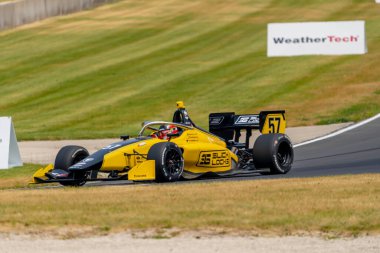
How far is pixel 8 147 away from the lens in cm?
2233

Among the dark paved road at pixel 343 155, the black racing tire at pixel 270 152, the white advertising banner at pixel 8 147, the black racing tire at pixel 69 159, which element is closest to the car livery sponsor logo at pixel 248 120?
the black racing tire at pixel 270 152

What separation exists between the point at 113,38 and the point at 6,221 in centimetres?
3358

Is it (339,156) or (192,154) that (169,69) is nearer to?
(339,156)

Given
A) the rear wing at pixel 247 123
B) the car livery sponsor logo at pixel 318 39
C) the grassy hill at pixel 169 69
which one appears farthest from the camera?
the car livery sponsor logo at pixel 318 39

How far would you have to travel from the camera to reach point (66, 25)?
49.7 meters

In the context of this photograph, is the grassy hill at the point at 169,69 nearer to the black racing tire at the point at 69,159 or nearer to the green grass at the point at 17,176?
the green grass at the point at 17,176

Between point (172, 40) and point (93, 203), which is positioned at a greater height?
point (172, 40)

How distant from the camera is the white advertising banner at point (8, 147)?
22281 mm

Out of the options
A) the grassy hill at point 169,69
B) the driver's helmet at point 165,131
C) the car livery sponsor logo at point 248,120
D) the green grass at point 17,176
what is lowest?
the green grass at point 17,176

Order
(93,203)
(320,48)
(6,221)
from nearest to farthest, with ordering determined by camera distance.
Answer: (6,221), (93,203), (320,48)

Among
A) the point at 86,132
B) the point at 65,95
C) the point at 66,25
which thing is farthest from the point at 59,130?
the point at 66,25

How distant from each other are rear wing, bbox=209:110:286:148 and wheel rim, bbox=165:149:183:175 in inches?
92.0

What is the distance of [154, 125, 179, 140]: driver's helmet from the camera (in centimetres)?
1850

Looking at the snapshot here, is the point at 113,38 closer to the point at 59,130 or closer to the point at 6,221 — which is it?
the point at 59,130
